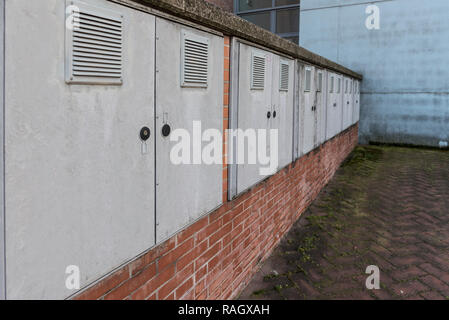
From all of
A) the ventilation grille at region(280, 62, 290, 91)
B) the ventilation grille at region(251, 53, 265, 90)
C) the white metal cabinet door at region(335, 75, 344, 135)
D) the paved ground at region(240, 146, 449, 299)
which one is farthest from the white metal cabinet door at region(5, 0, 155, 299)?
Result: the white metal cabinet door at region(335, 75, 344, 135)

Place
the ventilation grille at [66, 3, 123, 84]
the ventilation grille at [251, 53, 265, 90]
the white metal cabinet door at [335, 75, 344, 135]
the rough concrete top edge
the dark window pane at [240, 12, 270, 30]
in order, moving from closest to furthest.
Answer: the ventilation grille at [66, 3, 123, 84]
the rough concrete top edge
the ventilation grille at [251, 53, 265, 90]
the white metal cabinet door at [335, 75, 344, 135]
the dark window pane at [240, 12, 270, 30]

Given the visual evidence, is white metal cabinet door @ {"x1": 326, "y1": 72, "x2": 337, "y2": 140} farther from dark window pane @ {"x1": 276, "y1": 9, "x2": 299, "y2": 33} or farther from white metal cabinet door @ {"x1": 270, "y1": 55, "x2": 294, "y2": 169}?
dark window pane @ {"x1": 276, "y1": 9, "x2": 299, "y2": 33}

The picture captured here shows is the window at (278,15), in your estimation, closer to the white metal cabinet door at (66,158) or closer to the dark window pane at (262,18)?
the dark window pane at (262,18)

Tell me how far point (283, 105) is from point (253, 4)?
1187 centimetres

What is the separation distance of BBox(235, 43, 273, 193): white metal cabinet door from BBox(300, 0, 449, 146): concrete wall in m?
9.14

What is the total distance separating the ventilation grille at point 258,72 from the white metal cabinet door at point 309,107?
1424 millimetres

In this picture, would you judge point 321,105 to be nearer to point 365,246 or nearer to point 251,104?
point 365,246

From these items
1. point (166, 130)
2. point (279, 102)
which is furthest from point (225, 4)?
point (166, 130)

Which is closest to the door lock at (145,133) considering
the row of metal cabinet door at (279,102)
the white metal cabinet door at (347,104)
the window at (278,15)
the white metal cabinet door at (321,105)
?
the row of metal cabinet door at (279,102)

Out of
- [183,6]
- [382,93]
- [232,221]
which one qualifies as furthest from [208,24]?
[382,93]

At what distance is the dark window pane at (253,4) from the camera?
14102 mm

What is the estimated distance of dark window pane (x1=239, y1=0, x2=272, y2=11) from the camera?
14102 mm

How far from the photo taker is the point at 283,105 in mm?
3803

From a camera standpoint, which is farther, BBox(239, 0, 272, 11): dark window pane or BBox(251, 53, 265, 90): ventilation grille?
BBox(239, 0, 272, 11): dark window pane
